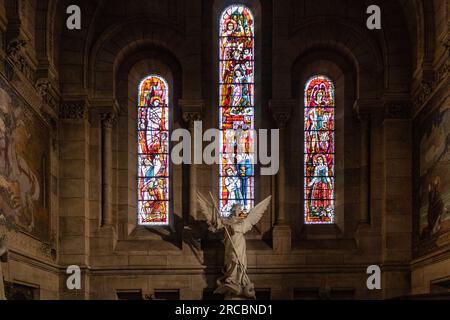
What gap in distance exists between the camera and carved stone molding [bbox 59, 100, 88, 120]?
16.9 m

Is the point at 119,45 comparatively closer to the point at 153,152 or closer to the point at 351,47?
the point at 153,152

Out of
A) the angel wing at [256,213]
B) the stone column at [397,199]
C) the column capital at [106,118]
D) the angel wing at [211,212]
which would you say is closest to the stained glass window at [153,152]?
the column capital at [106,118]

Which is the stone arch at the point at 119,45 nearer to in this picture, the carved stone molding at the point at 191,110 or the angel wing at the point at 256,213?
the carved stone molding at the point at 191,110

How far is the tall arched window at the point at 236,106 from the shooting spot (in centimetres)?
1798

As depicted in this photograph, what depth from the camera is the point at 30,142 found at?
47.1 ft

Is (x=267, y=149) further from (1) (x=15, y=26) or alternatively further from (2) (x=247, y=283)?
(1) (x=15, y=26)

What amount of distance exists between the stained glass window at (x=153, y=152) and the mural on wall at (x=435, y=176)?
6.68 meters

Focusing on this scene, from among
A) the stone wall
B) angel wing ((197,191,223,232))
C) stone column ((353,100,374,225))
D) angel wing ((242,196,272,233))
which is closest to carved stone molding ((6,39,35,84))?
the stone wall

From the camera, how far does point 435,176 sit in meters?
14.5

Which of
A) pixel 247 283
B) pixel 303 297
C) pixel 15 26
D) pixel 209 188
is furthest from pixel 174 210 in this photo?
pixel 15 26

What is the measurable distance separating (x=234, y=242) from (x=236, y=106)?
4.06 metres

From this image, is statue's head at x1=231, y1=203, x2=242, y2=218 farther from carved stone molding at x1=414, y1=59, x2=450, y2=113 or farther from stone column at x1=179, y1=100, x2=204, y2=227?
carved stone molding at x1=414, y1=59, x2=450, y2=113

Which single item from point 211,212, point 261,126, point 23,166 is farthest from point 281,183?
point 23,166

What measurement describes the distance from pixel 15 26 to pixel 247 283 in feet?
26.2
